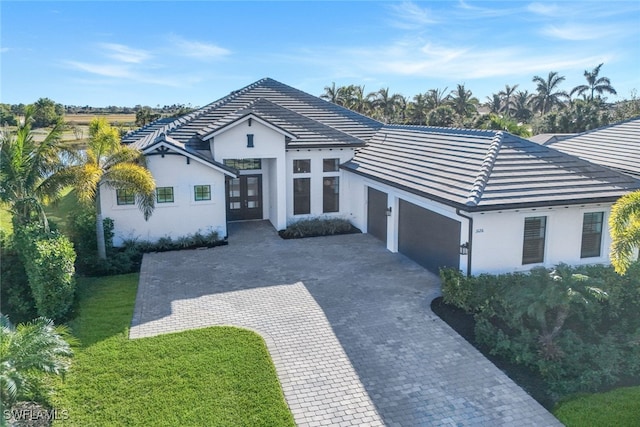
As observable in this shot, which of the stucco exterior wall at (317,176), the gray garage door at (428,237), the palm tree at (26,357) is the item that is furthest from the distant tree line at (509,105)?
the palm tree at (26,357)

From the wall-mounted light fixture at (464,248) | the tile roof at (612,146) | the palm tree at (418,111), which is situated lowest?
the wall-mounted light fixture at (464,248)

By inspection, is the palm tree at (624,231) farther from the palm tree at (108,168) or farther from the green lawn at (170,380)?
the palm tree at (108,168)

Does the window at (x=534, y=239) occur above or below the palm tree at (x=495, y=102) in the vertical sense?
below

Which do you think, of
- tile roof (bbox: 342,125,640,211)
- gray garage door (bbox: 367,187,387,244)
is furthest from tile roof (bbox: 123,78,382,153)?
tile roof (bbox: 342,125,640,211)

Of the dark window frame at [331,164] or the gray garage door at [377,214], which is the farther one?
the dark window frame at [331,164]

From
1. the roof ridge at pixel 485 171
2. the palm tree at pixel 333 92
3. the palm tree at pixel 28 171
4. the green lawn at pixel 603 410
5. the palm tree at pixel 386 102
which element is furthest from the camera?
the palm tree at pixel 333 92

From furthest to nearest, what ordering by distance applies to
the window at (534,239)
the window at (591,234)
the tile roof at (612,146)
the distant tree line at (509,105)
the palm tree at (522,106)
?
the palm tree at (522,106)
the distant tree line at (509,105)
the tile roof at (612,146)
the window at (591,234)
the window at (534,239)

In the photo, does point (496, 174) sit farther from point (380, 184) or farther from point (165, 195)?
point (165, 195)
